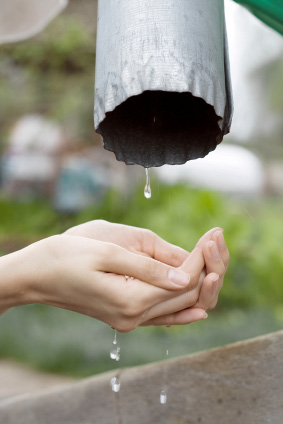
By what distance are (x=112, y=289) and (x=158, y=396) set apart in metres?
0.37

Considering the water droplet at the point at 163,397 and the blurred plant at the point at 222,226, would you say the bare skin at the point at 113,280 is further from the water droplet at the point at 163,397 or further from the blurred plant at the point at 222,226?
the blurred plant at the point at 222,226

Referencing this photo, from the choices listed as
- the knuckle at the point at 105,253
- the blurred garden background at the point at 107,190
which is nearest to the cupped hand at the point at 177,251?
the knuckle at the point at 105,253

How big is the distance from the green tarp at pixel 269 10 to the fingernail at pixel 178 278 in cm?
42

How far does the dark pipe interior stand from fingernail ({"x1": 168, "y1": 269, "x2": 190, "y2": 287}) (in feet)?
0.52

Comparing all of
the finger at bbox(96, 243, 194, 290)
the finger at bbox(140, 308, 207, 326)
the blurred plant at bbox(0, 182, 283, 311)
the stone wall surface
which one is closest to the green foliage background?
the blurred plant at bbox(0, 182, 283, 311)

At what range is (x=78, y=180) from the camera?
561 cm

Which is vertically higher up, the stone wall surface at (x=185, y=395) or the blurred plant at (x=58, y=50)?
the blurred plant at (x=58, y=50)

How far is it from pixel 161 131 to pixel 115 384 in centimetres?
52

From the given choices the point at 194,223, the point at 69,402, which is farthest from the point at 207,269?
the point at 194,223

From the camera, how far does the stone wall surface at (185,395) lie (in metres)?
1.05

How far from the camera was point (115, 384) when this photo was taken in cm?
113

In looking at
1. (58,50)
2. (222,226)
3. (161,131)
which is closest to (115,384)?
(161,131)

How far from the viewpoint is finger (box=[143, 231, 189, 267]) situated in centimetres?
107

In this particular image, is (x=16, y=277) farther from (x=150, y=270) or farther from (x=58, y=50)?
(x=58, y=50)
